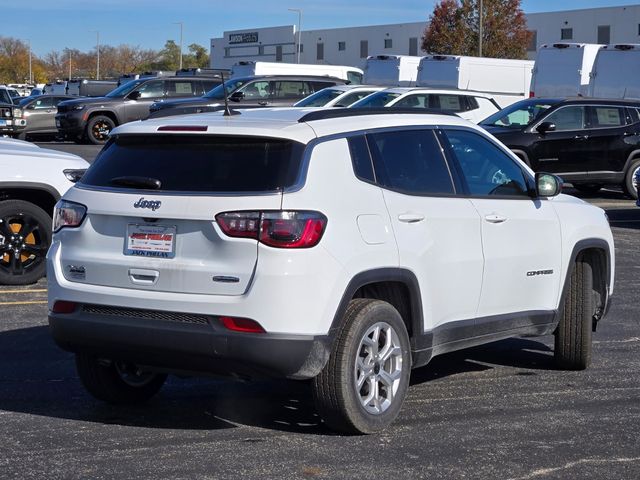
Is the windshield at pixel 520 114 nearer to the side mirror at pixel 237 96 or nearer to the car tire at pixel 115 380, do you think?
the side mirror at pixel 237 96

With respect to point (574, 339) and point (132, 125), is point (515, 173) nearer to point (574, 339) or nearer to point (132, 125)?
point (574, 339)

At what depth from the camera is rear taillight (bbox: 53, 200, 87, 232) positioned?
6191 millimetres

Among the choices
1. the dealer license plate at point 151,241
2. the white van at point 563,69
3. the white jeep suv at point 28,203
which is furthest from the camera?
the white van at point 563,69

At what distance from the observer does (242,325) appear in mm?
5660

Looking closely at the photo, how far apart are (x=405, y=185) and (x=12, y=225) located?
5598 millimetres

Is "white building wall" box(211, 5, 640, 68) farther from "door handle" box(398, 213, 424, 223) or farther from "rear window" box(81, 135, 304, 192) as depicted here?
"rear window" box(81, 135, 304, 192)

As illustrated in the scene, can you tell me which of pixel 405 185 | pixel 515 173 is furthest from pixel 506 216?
pixel 405 185

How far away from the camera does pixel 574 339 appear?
7.79 m

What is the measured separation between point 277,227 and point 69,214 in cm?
131

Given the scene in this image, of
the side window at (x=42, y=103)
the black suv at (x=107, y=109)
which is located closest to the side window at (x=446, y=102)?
the black suv at (x=107, y=109)

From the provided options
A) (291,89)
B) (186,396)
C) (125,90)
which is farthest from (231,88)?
(186,396)

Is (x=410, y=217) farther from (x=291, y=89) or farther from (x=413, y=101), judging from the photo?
(x=291, y=89)

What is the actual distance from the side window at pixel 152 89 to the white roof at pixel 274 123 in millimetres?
27513

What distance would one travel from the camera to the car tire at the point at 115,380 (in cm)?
670
